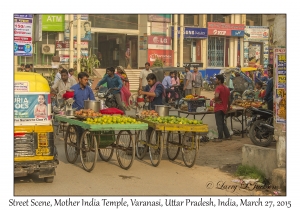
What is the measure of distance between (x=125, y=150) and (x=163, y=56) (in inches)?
1187

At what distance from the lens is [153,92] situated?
11125 millimetres

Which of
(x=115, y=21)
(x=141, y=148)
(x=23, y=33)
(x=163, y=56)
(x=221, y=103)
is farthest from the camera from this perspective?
(x=163, y=56)

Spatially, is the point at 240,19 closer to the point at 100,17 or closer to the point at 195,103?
the point at 100,17

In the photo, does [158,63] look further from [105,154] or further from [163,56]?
[105,154]

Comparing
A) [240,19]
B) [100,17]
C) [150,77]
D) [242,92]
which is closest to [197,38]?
[240,19]

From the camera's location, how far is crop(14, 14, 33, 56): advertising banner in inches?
613

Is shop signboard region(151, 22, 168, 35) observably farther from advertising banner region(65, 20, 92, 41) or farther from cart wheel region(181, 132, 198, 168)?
cart wheel region(181, 132, 198, 168)

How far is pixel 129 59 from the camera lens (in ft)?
128

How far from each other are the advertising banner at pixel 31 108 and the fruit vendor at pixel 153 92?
3187 mm

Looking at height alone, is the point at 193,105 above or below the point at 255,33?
below

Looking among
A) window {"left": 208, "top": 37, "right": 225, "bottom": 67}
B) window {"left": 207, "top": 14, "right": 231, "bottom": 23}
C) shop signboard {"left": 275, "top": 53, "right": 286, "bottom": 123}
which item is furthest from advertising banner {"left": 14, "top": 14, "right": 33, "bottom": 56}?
window {"left": 207, "top": 14, "right": 231, "bottom": 23}

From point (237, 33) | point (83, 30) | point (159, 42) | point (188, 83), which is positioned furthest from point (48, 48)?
→ point (237, 33)

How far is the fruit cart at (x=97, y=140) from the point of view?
8.77 meters

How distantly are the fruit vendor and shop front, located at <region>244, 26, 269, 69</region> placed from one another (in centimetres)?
3348
